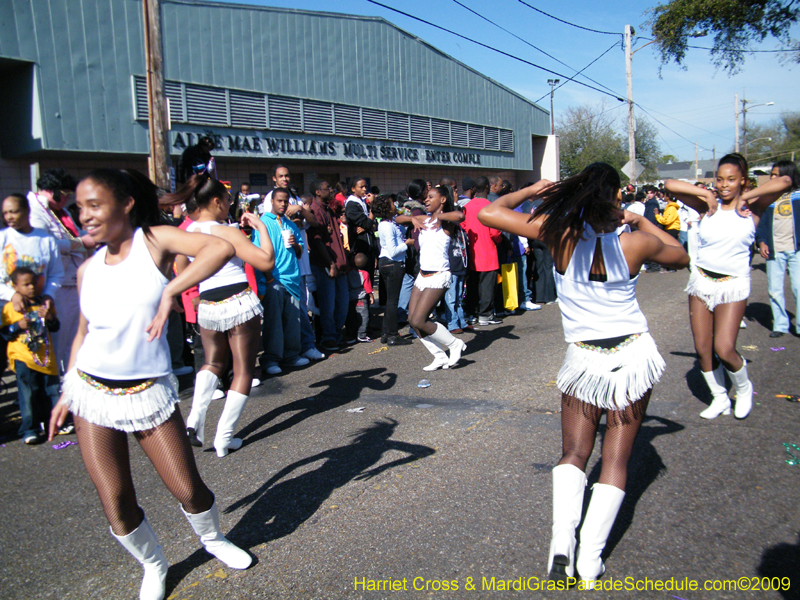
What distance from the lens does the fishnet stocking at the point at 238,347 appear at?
4258mm

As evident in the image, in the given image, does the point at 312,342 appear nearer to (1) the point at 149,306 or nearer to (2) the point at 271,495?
(2) the point at 271,495

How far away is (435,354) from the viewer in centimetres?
642

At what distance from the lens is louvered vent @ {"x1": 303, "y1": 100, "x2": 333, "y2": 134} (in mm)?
15920

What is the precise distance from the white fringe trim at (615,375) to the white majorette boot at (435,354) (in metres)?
3.61

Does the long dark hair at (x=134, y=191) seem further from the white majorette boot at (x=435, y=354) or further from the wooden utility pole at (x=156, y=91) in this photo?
the wooden utility pole at (x=156, y=91)

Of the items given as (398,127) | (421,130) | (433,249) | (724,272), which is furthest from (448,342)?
(421,130)

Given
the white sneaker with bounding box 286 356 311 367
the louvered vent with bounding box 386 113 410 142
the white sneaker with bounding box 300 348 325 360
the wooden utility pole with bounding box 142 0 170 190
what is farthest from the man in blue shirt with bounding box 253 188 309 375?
the louvered vent with bounding box 386 113 410 142

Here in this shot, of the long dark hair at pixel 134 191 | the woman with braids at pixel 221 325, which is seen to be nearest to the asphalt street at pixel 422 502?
the woman with braids at pixel 221 325

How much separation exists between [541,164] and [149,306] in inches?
1017

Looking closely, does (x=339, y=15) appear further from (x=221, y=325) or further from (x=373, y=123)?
(x=221, y=325)

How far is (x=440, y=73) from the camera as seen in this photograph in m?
20.4

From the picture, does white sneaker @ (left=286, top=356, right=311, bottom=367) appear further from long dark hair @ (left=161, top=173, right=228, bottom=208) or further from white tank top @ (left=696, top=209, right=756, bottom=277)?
white tank top @ (left=696, top=209, right=756, bottom=277)

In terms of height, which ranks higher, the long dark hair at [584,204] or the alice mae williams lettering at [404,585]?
the long dark hair at [584,204]

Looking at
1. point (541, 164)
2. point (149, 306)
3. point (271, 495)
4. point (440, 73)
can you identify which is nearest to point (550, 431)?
point (271, 495)
